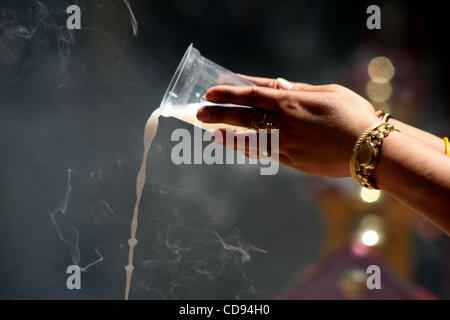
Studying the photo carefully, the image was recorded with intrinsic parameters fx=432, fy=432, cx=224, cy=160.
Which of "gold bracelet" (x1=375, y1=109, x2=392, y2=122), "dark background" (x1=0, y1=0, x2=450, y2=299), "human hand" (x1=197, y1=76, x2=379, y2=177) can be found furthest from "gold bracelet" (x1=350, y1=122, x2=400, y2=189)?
"dark background" (x1=0, y1=0, x2=450, y2=299)

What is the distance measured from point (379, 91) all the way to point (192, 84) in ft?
4.99

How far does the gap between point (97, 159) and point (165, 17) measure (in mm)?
452

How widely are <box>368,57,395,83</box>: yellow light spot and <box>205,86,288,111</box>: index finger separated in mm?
1383

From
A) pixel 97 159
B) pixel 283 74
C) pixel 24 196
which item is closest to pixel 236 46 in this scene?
pixel 283 74

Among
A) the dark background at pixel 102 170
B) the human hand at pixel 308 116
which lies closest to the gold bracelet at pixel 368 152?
the human hand at pixel 308 116

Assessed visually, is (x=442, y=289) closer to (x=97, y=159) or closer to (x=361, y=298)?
(x=361, y=298)

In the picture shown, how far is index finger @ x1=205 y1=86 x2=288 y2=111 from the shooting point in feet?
2.59

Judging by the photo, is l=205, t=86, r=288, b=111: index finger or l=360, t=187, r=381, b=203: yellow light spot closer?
l=205, t=86, r=288, b=111: index finger

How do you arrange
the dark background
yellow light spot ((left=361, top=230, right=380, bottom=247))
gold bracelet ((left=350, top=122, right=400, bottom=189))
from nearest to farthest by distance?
gold bracelet ((left=350, top=122, right=400, bottom=189)) → the dark background → yellow light spot ((left=361, top=230, right=380, bottom=247))

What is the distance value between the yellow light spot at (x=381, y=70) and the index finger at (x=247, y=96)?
1.38 m

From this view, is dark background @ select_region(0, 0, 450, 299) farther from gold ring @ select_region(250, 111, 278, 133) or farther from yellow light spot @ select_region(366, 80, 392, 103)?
yellow light spot @ select_region(366, 80, 392, 103)

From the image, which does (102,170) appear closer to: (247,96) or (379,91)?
(247,96)

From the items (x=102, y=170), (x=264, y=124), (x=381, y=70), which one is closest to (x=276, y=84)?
(x=264, y=124)

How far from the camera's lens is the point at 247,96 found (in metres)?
0.79
